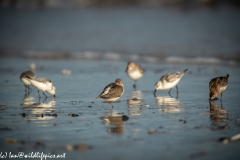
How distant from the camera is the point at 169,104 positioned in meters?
10.9

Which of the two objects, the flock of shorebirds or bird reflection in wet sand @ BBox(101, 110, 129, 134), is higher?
the flock of shorebirds

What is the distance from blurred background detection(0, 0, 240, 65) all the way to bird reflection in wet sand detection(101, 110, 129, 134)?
10047 millimetres

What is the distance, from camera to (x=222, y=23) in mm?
27938

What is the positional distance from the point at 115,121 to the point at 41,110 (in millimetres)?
2223

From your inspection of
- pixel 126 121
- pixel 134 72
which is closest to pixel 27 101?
pixel 126 121

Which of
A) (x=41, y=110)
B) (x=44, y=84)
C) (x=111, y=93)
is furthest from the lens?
(x=44, y=84)

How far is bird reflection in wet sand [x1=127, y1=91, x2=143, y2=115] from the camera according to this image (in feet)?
32.6

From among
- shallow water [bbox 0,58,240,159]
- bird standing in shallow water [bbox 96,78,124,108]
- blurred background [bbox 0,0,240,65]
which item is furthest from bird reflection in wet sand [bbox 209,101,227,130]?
blurred background [bbox 0,0,240,65]

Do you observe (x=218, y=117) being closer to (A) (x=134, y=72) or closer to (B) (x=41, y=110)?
(B) (x=41, y=110)

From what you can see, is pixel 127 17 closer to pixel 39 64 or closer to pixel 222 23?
pixel 222 23

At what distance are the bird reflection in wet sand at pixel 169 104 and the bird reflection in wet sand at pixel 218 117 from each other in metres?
0.80

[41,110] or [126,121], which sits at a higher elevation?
[41,110]

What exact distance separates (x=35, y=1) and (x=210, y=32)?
95.5 feet

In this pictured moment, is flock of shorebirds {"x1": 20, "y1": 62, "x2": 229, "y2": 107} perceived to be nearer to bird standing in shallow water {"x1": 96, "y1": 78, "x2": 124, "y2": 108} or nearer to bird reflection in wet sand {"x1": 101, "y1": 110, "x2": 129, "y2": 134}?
bird standing in shallow water {"x1": 96, "y1": 78, "x2": 124, "y2": 108}
